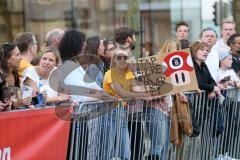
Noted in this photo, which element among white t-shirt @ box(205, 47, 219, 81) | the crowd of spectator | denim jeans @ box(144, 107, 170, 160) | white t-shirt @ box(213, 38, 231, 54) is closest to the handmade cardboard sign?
the crowd of spectator

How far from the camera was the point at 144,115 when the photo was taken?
770 centimetres

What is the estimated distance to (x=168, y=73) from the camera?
306 inches

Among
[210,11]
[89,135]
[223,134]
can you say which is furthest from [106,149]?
[210,11]

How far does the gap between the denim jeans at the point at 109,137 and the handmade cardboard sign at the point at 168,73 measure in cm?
51

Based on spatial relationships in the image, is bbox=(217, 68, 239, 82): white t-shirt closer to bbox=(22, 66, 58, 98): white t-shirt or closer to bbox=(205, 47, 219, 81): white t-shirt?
bbox=(205, 47, 219, 81): white t-shirt

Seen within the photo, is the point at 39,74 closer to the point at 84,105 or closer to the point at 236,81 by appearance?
the point at 84,105

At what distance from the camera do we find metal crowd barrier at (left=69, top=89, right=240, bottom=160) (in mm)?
7102

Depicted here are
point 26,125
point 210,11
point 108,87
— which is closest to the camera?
point 26,125

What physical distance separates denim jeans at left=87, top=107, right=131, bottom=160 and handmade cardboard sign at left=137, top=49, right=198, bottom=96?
0.51 m

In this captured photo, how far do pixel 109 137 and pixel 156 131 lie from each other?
2.31ft

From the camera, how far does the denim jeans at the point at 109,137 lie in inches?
282

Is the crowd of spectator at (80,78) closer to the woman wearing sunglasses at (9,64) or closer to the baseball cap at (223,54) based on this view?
the woman wearing sunglasses at (9,64)

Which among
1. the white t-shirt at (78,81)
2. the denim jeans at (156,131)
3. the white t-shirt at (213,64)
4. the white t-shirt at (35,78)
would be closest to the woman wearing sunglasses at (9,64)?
the white t-shirt at (35,78)

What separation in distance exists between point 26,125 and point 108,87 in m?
1.33
